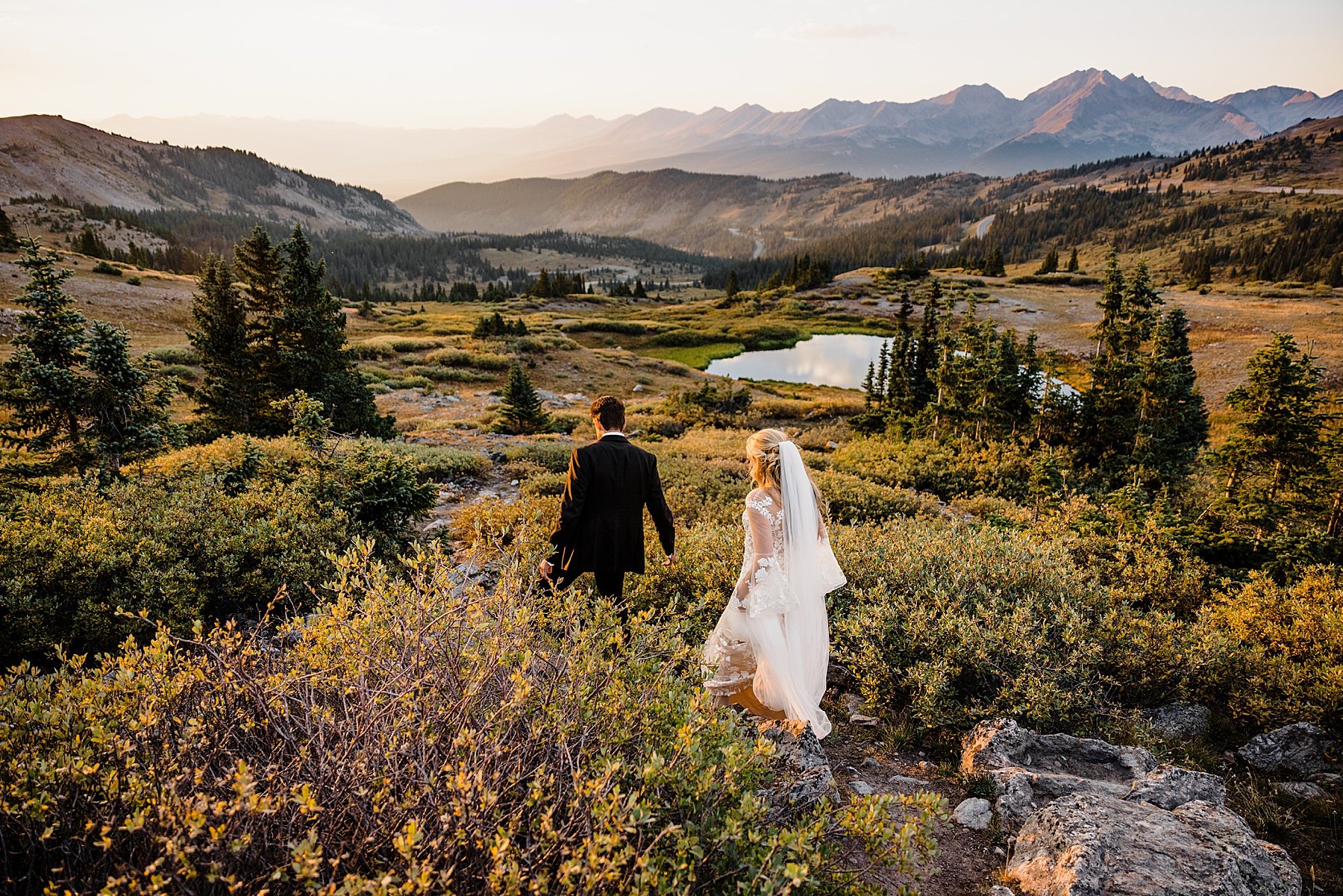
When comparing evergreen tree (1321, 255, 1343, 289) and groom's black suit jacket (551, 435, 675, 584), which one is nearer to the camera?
groom's black suit jacket (551, 435, 675, 584)

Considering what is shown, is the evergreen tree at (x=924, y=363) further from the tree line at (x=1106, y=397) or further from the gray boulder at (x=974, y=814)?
the gray boulder at (x=974, y=814)

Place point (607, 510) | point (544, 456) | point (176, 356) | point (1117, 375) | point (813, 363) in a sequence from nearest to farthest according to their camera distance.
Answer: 1. point (607, 510)
2. point (1117, 375)
3. point (544, 456)
4. point (176, 356)
5. point (813, 363)

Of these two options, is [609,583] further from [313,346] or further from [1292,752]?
[313,346]

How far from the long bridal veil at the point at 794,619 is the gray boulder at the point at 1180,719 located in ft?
11.2

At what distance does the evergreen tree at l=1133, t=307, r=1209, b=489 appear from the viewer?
48.7 ft

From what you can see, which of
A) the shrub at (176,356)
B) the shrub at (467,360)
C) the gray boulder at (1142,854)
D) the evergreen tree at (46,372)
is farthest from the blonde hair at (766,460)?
the shrub at (467,360)

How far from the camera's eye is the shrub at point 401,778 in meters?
2.46

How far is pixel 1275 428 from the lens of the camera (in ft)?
35.2

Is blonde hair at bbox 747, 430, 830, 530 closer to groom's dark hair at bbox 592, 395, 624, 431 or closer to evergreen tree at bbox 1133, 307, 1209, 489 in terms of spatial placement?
groom's dark hair at bbox 592, 395, 624, 431

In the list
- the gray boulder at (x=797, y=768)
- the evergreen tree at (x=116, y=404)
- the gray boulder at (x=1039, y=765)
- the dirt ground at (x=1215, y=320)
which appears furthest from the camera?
the dirt ground at (x=1215, y=320)

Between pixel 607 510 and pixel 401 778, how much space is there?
3439mm

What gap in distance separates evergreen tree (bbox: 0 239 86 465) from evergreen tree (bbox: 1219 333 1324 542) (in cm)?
1881

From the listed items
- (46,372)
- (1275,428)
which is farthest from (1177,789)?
(46,372)

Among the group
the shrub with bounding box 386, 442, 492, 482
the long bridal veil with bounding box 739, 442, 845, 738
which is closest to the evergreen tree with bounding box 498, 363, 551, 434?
the shrub with bounding box 386, 442, 492, 482
